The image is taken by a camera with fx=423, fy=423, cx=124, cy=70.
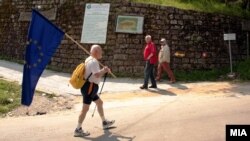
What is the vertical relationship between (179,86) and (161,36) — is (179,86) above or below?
below

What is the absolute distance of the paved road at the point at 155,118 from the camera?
24.6ft

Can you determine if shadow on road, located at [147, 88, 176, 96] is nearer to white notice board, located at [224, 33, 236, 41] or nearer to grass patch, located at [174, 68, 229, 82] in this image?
grass patch, located at [174, 68, 229, 82]

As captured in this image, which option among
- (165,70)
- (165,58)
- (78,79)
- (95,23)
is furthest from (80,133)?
(95,23)

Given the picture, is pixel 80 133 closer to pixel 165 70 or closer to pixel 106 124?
pixel 106 124

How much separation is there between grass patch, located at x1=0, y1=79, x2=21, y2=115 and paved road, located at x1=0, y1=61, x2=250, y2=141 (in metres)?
0.98

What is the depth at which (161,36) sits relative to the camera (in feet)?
50.4

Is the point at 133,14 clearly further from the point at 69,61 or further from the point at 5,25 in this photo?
the point at 5,25

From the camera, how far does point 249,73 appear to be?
14.3 meters

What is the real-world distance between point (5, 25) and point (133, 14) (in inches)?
261

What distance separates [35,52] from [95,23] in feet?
26.3

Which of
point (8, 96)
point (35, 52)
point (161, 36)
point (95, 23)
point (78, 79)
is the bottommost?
point (8, 96)

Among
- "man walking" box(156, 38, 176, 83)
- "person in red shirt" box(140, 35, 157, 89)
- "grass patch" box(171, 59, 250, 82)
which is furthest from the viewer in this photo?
"grass patch" box(171, 59, 250, 82)

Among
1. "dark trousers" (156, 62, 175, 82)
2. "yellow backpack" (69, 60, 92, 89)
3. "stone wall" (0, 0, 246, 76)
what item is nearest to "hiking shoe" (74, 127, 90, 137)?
"yellow backpack" (69, 60, 92, 89)

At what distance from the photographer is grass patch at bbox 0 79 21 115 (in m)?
10.5
